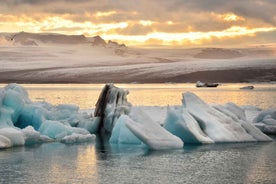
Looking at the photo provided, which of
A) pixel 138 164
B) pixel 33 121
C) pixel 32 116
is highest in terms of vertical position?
pixel 32 116

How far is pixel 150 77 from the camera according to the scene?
8694 cm

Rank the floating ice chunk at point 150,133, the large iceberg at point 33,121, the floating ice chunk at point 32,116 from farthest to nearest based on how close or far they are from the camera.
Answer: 1. the floating ice chunk at point 32,116
2. the large iceberg at point 33,121
3. the floating ice chunk at point 150,133

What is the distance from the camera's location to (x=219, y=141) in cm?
1627

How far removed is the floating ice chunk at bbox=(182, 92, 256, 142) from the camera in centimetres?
1645

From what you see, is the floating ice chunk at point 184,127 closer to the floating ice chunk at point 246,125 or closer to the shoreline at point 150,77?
the floating ice chunk at point 246,125

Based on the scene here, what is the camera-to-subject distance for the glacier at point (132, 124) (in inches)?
590

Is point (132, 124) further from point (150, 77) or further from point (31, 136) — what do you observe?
point (150, 77)

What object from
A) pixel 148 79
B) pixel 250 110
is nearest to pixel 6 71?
pixel 148 79

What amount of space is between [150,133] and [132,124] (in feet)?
1.87

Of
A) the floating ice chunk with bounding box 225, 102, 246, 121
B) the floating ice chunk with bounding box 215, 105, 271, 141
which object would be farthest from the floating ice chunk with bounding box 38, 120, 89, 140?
the floating ice chunk with bounding box 225, 102, 246, 121

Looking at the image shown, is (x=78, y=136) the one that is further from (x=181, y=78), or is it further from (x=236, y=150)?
(x=181, y=78)

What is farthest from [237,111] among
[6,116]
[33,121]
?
[6,116]

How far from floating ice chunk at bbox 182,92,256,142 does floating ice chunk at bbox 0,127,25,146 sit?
211 inches

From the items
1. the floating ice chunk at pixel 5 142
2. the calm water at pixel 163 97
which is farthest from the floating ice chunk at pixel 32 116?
the calm water at pixel 163 97
